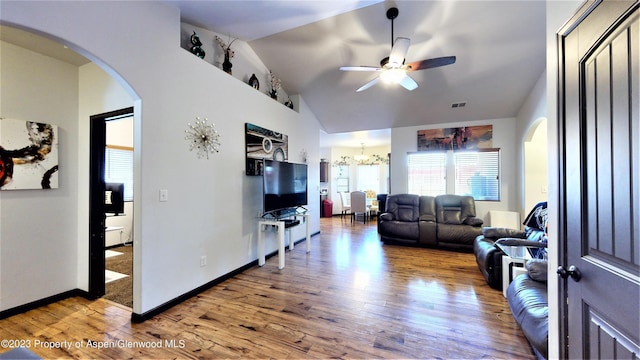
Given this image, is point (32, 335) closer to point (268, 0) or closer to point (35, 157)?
point (35, 157)

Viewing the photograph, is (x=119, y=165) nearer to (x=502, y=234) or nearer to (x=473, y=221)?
(x=502, y=234)

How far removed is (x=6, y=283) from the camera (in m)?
2.32

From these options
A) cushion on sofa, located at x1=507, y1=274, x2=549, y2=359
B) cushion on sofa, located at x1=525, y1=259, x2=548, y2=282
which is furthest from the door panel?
cushion on sofa, located at x1=525, y1=259, x2=548, y2=282

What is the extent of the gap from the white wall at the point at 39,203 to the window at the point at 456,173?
20.7 ft

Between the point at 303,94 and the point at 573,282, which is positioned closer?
the point at 573,282

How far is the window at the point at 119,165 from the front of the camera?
15.8 feet

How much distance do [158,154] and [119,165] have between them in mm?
3537

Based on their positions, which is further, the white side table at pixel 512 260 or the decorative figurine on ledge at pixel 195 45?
the decorative figurine on ledge at pixel 195 45

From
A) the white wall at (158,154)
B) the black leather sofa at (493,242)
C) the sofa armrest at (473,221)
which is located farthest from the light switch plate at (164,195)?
the sofa armrest at (473,221)

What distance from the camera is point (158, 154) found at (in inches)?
95.7

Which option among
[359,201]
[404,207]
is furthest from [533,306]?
[359,201]

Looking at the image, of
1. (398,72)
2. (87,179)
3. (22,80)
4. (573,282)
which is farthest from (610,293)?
(22,80)

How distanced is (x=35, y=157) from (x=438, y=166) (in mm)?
6923

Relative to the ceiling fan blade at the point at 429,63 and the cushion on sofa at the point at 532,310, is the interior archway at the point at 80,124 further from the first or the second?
the cushion on sofa at the point at 532,310
